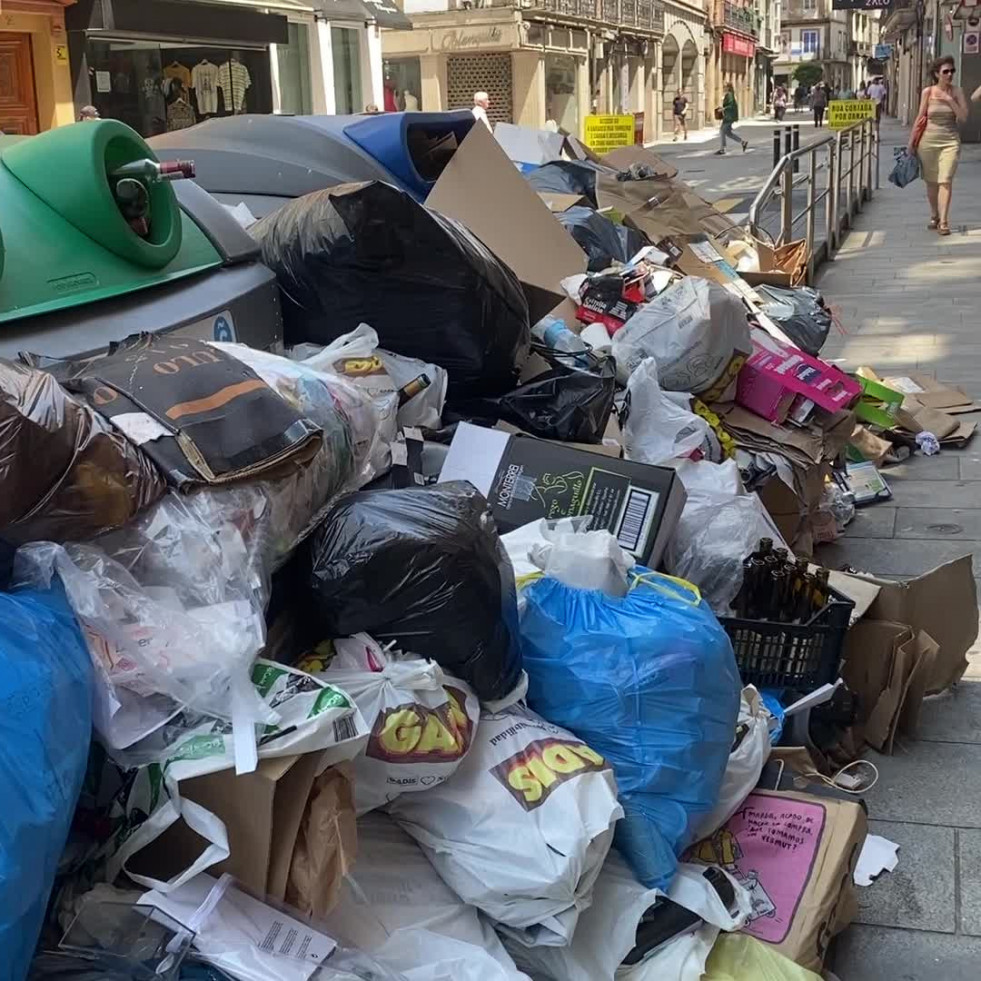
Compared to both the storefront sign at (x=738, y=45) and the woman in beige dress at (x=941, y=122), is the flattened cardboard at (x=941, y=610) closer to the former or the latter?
the woman in beige dress at (x=941, y=122)

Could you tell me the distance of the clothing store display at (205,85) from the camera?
55.3 feet

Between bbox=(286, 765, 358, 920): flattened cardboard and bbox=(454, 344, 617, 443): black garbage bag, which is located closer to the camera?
bbox=(286, 765, 358, 920): flattened cardboard

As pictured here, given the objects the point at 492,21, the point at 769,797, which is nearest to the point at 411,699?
the point at 769,797

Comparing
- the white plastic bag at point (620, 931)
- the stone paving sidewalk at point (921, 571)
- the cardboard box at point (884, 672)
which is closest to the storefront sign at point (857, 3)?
the stone paving sidewalk at point (921, 571)

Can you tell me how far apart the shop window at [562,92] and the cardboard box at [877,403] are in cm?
2709

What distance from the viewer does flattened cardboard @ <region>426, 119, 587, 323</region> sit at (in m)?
4.21

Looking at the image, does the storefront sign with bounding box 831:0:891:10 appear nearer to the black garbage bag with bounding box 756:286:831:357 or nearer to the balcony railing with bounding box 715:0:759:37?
the black garbage bag with bounding box 756:286:831:357

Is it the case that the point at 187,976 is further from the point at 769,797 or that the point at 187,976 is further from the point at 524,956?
the point at 769,797

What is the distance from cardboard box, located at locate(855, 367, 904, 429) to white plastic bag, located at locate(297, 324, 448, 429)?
2728 millimetres

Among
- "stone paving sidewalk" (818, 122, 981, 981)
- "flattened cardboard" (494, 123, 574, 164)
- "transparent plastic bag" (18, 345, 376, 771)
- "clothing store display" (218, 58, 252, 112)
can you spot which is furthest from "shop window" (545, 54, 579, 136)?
"transparent plastic bag" (18, 345, 376, 771)

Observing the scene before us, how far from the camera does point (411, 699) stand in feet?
6.25

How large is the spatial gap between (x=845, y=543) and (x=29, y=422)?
10.5ft

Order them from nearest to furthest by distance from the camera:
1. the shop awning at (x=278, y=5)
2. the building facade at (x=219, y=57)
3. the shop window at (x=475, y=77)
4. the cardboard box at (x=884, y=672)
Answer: the cardboard box at (x=884, y=672), the building facade at (x=219, y=57), the shop awning at (x=278, y=5), the shop window at (x=475, y=77)

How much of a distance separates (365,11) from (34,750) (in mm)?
20952
